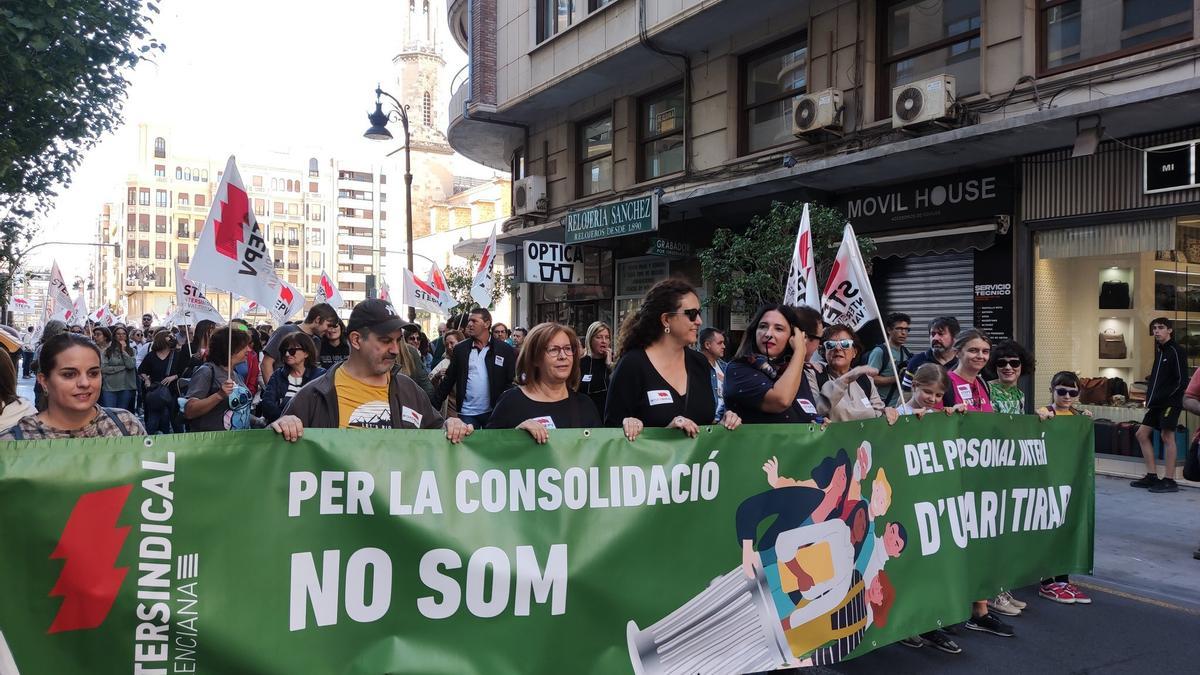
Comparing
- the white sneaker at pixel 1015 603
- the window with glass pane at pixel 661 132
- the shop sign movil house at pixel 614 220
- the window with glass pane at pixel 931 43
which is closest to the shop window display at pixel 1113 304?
the window with glass pane at pixel 931 43

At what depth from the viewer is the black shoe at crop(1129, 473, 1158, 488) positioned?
9.29 m

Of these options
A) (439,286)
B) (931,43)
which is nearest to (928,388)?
(931,43)

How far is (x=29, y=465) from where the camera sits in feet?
8.59

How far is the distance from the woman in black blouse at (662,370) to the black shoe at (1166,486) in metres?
7.35

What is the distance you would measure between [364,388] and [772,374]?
203 cm

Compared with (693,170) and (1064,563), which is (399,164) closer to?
(693,170)

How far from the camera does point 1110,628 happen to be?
5.17 m

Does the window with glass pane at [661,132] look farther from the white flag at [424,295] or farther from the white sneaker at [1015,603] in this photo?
the white sneaker at [1015,603]

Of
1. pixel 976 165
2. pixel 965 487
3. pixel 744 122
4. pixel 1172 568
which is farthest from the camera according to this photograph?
pixel 744 122

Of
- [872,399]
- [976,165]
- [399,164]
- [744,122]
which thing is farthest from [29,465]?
[399,164]

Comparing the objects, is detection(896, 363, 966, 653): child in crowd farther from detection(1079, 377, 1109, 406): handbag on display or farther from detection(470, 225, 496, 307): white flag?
detection(470, 225, 496, 307): white flag

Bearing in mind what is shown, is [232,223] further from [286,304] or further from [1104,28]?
[286,304]

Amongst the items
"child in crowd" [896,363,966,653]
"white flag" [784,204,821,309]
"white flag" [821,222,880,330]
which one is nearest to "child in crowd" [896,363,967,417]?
"child in crowd" [896,363,966,653]

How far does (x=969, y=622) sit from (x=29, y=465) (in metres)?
4.81
